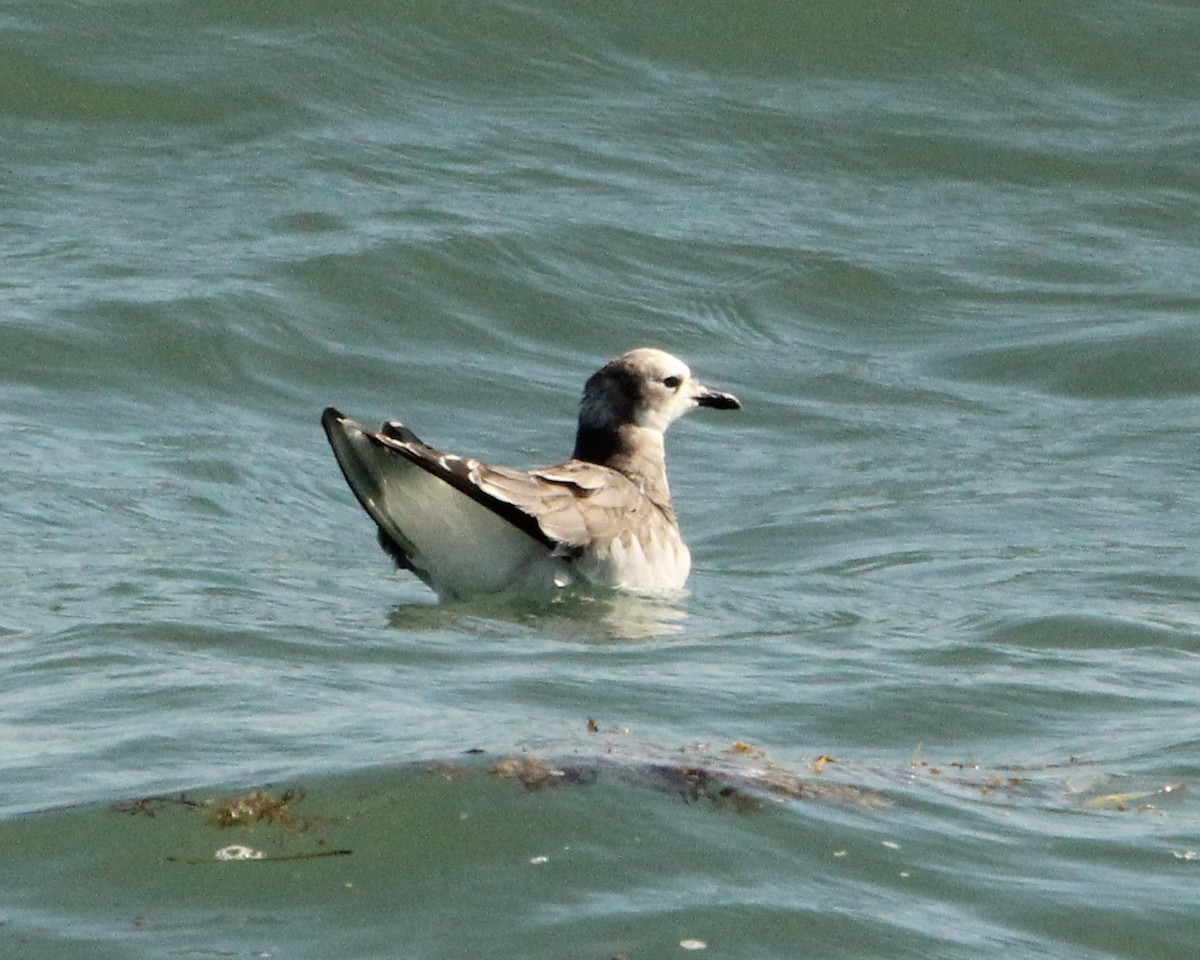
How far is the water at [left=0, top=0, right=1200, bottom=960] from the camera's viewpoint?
5.34 meters

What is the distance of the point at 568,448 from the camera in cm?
1288

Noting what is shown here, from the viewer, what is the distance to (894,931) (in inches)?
200

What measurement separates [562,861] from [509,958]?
543 mm

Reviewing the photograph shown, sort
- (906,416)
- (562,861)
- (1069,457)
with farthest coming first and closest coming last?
(906,416) < (1069,457) < (562,861)

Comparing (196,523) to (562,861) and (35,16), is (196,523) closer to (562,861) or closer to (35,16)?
(562,861)

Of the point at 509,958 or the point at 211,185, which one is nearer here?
the point at 509,958

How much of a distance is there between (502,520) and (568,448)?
4.07 m

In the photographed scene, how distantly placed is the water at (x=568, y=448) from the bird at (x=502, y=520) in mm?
196

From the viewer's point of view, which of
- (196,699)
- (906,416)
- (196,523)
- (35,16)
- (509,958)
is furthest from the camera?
(35,16)

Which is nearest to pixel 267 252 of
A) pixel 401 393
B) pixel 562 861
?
pixel 401 393

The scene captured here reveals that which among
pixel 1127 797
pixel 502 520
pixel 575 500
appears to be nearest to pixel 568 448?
pixel 575 500

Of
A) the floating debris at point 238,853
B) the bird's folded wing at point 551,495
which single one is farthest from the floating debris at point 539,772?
the bird's folded wing at point 551,495

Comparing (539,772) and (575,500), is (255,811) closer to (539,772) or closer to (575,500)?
(539,772)

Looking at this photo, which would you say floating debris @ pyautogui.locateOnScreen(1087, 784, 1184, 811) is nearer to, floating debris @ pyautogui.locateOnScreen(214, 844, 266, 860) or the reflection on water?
floating debris @ pyautogui.locateOnScreen(214, 844, 266, 860)
